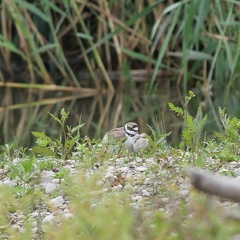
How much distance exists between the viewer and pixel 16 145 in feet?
15.5

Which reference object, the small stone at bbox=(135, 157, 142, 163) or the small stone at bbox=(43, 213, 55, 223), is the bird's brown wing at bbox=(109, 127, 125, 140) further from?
the small stone at bbox=(43, 213, 55, 223)

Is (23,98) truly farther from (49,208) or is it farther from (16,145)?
(49,208)

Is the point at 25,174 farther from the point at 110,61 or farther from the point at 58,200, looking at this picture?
the point at 110,61

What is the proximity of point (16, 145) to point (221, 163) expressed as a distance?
4.16 ft

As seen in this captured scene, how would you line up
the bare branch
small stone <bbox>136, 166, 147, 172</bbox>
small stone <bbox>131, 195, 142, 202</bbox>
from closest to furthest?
the bare branch, small stone <bbox>131, 195, 142, 202</bbox>, small stone <bbox>136, 166, 147, 172</bbox>

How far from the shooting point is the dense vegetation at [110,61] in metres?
8.38

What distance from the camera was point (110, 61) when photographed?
10.2 meters

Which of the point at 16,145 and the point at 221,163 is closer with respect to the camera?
the point at 221,163

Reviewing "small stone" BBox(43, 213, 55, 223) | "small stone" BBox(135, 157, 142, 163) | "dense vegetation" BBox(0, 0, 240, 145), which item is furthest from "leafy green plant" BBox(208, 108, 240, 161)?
"dense vegetation" BBox(0, 0, 240, 145)

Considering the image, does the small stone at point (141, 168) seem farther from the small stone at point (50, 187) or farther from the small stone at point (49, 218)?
the small stone at point (49, 218)

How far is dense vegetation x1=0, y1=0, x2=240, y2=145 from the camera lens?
8375 mm

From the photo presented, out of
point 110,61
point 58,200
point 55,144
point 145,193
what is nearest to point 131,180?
point 145,193

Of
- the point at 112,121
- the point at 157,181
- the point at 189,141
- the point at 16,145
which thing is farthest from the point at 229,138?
the point at 112,121

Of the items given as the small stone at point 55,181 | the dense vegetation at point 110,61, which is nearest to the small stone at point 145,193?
the small stone at point 55,181
